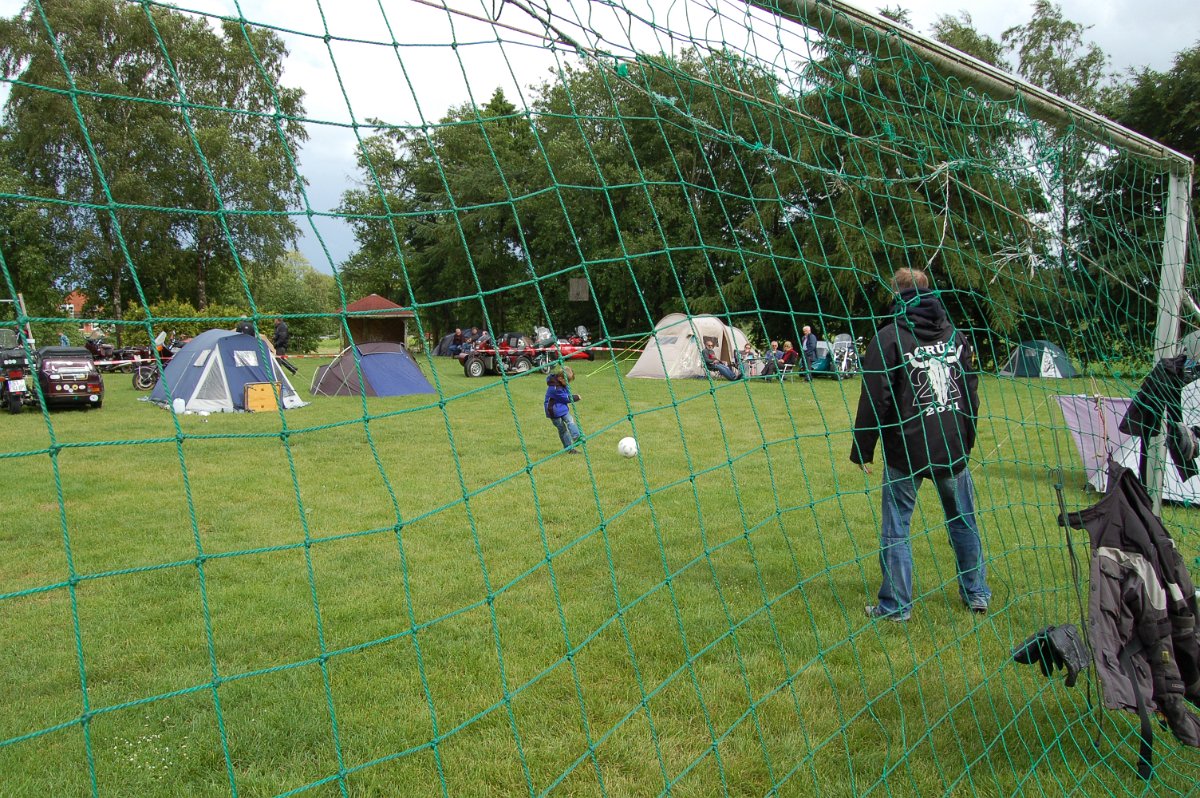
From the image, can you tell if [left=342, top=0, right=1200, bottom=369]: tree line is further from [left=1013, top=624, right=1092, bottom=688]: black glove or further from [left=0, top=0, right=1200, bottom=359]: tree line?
[left=1013, top=624, right=1092, bottom=688]: black glove

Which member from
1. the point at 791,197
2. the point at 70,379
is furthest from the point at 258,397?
the point at 791,197

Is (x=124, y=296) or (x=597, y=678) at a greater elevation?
(x=124, y=296)

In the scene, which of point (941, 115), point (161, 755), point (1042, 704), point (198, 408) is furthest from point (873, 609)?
point (198, 408)

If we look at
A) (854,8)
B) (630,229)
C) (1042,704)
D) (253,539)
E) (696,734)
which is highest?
(630,229)

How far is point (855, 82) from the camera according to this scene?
3055 millimetres

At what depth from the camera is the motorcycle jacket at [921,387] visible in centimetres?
309

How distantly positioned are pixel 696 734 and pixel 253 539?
→ 10.6 feet

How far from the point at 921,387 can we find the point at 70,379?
10918mm

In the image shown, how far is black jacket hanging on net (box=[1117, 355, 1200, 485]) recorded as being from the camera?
315 centimetres

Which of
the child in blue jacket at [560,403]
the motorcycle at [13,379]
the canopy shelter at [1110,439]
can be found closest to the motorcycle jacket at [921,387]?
the canopy shelter at [1110,439]

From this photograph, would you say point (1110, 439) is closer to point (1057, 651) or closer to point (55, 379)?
point (1057, 651)

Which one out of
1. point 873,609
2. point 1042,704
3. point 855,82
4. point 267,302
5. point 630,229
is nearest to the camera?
point 1042,704

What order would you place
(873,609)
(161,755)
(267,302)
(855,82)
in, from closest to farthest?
(161,755) < (855,82) < (873,609) < (267,302)

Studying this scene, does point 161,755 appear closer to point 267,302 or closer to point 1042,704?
point 1042,704
